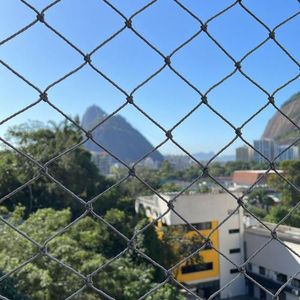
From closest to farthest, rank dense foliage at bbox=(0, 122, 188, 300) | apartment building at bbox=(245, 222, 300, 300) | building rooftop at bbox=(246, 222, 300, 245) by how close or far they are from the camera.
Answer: dense foliage at bbox=(0, 122, 188, 300), building rooftop at bbox=(246, 222, 300, 245), apartment building at bbox=(245, 222, 300, 300)

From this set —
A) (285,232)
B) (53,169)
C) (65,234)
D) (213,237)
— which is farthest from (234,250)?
(65,234)

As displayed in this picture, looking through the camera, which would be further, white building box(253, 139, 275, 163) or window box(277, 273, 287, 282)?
window box(277, 273, 287, 282)

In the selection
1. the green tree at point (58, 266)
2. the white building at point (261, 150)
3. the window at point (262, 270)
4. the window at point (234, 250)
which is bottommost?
the window at point (262, 270)

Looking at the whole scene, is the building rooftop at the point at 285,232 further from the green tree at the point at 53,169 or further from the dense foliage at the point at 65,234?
the green tree at the point at 53,169

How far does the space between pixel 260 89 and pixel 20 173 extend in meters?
8.10

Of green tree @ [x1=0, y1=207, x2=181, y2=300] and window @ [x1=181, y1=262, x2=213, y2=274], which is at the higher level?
green tree @ [x1=0, y1=207, x2=181, y2=300]

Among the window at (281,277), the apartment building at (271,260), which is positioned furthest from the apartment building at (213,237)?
the window at (281,277)

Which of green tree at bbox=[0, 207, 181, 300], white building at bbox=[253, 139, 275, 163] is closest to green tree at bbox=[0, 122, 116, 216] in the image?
green tree at bbox=[0, 207, 181, 300]

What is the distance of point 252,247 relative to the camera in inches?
343

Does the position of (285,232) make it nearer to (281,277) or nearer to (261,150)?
(281,277)

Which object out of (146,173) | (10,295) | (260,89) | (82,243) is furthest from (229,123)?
(146,173)

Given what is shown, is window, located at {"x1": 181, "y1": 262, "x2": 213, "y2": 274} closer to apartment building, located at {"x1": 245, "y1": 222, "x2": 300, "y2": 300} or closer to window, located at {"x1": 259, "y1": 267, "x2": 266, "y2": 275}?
apartment building, located at {"x1": 245, "y1": 222, "x2": 300, "y2": 300}

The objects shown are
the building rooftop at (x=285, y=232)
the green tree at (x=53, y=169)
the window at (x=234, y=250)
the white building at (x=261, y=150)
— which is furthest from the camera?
the window at (x=234, y=250)

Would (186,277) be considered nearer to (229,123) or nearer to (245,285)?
(245,285)
